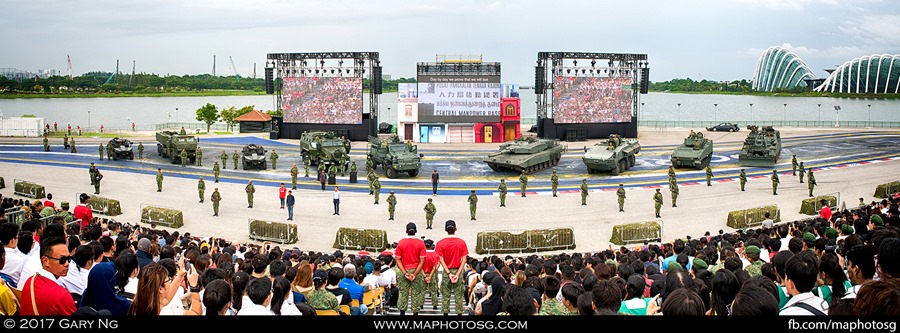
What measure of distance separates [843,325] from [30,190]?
1226 inches

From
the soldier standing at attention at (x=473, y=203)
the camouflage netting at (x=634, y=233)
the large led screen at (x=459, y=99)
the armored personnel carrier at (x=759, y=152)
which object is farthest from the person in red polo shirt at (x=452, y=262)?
the large led screen at (x=459, y=99)

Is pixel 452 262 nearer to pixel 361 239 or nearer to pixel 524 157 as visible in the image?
pixel 361 239

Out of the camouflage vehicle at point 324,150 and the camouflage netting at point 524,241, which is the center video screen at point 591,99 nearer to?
the camouflage vehicle at point 324,150

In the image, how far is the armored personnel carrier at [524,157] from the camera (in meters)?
36.7

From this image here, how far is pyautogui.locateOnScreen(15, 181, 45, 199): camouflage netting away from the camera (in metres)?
28.6

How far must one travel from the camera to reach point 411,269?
9.93 m

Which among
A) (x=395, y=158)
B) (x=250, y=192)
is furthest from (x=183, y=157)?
(x=250, y=192)

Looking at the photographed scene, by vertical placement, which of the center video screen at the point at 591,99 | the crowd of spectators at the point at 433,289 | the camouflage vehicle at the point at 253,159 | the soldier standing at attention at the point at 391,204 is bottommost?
the soldier standing at attention at the point at 391,204

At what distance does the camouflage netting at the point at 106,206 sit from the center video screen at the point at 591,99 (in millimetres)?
36324

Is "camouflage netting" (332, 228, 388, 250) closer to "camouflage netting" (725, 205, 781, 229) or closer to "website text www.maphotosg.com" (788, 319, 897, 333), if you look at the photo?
"camouflage netting" (725, 205, 781, 229)

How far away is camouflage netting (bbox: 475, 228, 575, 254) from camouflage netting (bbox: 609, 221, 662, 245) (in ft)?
4.75

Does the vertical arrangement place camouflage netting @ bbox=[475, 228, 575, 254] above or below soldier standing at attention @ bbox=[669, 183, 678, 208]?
below

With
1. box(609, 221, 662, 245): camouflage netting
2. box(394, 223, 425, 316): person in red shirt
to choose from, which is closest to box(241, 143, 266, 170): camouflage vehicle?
box(609, 221, 662, 245): camouflage netting

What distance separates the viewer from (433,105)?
183 ft
